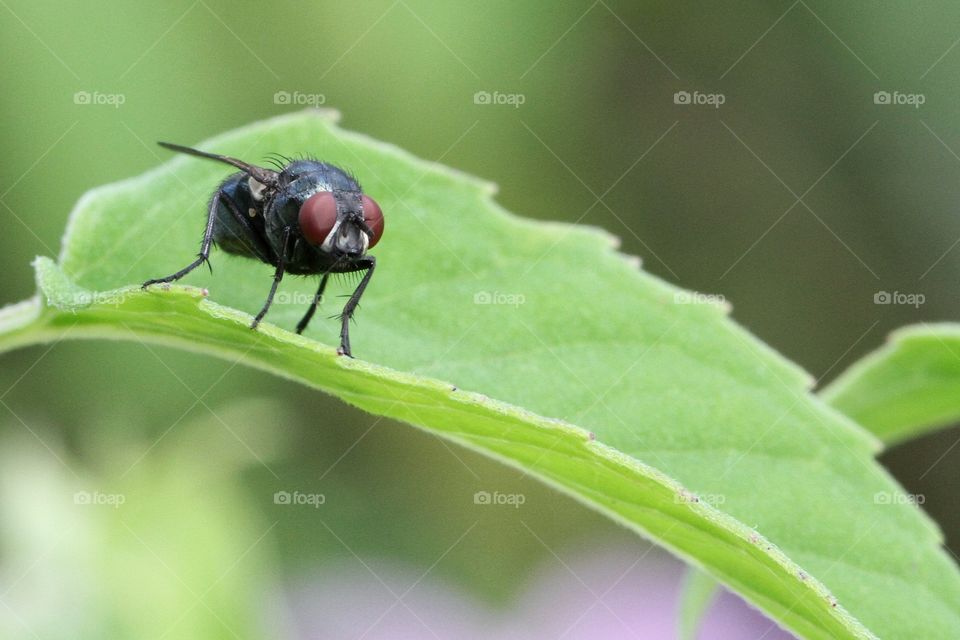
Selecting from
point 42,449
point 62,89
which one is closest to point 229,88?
point 62,89

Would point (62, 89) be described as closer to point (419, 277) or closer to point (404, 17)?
point (404, 17)

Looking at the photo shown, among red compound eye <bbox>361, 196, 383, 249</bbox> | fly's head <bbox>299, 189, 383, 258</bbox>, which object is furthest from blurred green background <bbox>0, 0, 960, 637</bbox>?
red compound eye <bbox>361, 196, 383, 249</bbox>

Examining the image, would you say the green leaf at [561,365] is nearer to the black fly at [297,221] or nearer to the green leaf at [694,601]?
the black fly at [297,221]

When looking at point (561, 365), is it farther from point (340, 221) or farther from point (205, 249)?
point (205, 249)

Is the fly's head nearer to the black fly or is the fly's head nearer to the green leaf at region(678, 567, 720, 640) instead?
the black fly

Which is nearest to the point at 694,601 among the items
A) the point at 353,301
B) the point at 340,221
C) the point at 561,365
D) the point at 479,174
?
the point at 561,365

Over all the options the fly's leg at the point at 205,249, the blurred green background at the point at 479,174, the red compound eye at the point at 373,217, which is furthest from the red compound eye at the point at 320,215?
the blurred green background at the point at 479,174
